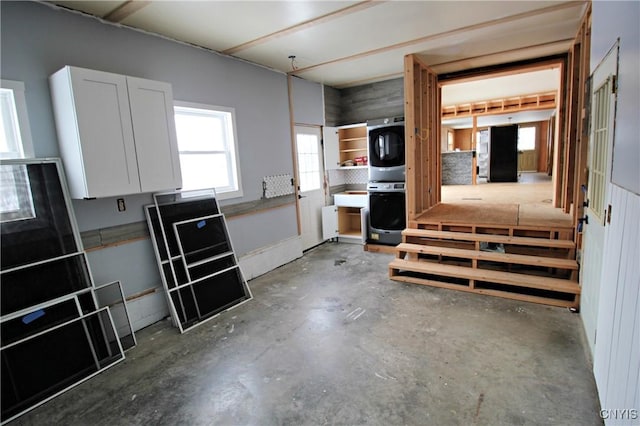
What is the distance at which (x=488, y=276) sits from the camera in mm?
3533

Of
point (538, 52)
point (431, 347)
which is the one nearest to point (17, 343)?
point (431, 347)

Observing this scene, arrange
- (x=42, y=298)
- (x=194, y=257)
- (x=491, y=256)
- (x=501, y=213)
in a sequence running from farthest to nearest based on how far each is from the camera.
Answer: (x=501, y=213) → (x=491, y=256) → (x=194, y=257) → (x=42, y=298)

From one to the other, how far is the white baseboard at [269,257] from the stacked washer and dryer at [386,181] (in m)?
1.35

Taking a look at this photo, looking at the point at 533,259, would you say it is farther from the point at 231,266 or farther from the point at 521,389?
the point at 231,266

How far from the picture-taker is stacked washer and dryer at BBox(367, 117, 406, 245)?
5.08 meters

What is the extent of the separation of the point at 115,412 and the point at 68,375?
0.64 m

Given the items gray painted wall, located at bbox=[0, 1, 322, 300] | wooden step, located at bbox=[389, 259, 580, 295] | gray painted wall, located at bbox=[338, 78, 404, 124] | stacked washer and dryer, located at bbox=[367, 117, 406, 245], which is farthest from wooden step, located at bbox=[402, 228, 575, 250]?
gray painted wall, located at bbox=[338, 78, 404, 124]

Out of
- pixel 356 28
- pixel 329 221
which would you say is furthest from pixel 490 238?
pixel 356 28

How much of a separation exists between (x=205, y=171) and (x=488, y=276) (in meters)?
3.50

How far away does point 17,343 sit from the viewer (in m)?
2.16

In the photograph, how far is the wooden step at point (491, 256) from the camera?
333cm

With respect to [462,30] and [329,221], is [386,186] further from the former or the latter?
[462,30]

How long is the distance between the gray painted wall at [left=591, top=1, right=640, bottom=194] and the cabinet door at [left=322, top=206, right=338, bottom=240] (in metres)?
4.26

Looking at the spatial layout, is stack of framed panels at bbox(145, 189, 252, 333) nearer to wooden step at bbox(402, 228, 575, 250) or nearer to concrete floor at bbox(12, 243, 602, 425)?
concrete floor at bbox(12, 243, 602, 425)
